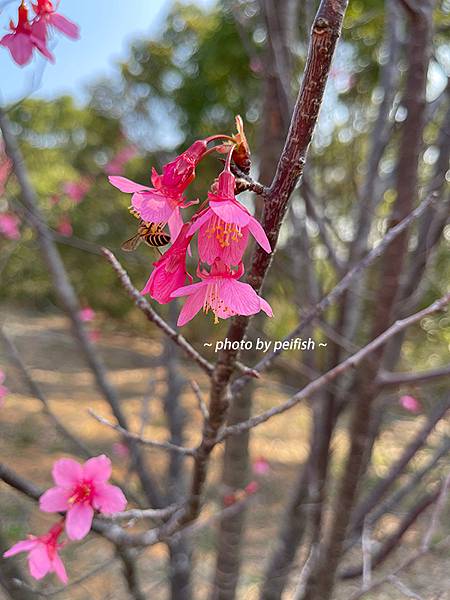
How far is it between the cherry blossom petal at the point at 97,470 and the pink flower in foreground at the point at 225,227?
34 cm

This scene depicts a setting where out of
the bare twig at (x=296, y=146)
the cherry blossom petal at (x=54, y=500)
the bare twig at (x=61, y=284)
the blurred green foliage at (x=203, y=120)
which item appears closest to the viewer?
the bare twig at (x=296, y=146)

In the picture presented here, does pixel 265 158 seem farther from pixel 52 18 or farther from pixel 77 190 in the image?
pixel 77 190

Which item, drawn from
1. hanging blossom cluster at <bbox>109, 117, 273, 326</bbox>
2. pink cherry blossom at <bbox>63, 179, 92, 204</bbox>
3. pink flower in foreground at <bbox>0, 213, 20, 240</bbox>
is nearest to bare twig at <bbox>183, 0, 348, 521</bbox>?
hanging blossom cluster at <bbox>109, 117, 273, 326</bbox>

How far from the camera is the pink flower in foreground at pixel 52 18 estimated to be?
0.45 m

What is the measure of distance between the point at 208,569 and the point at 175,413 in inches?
45.2

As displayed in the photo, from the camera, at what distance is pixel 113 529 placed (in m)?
0.56

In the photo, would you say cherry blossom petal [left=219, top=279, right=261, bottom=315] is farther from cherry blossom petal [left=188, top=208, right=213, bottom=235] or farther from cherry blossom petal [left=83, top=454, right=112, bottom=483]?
cherry blossom petal [left=83, top=454, right=112, bottom=483]

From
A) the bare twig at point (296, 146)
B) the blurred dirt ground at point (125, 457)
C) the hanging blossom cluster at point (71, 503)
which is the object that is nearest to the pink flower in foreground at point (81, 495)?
the hanging blossom cluster at point (71, 503)

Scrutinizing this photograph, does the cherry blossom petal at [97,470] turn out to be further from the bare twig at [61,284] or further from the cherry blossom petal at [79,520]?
the bare twig at [61,284]

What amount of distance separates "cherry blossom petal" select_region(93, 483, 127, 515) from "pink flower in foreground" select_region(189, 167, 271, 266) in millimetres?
319

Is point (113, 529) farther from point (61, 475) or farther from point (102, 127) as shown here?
point (102, 127)

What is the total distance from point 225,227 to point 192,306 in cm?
6

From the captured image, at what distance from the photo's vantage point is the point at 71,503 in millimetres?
548

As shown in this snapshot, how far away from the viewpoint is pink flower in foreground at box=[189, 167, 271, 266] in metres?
0.31
